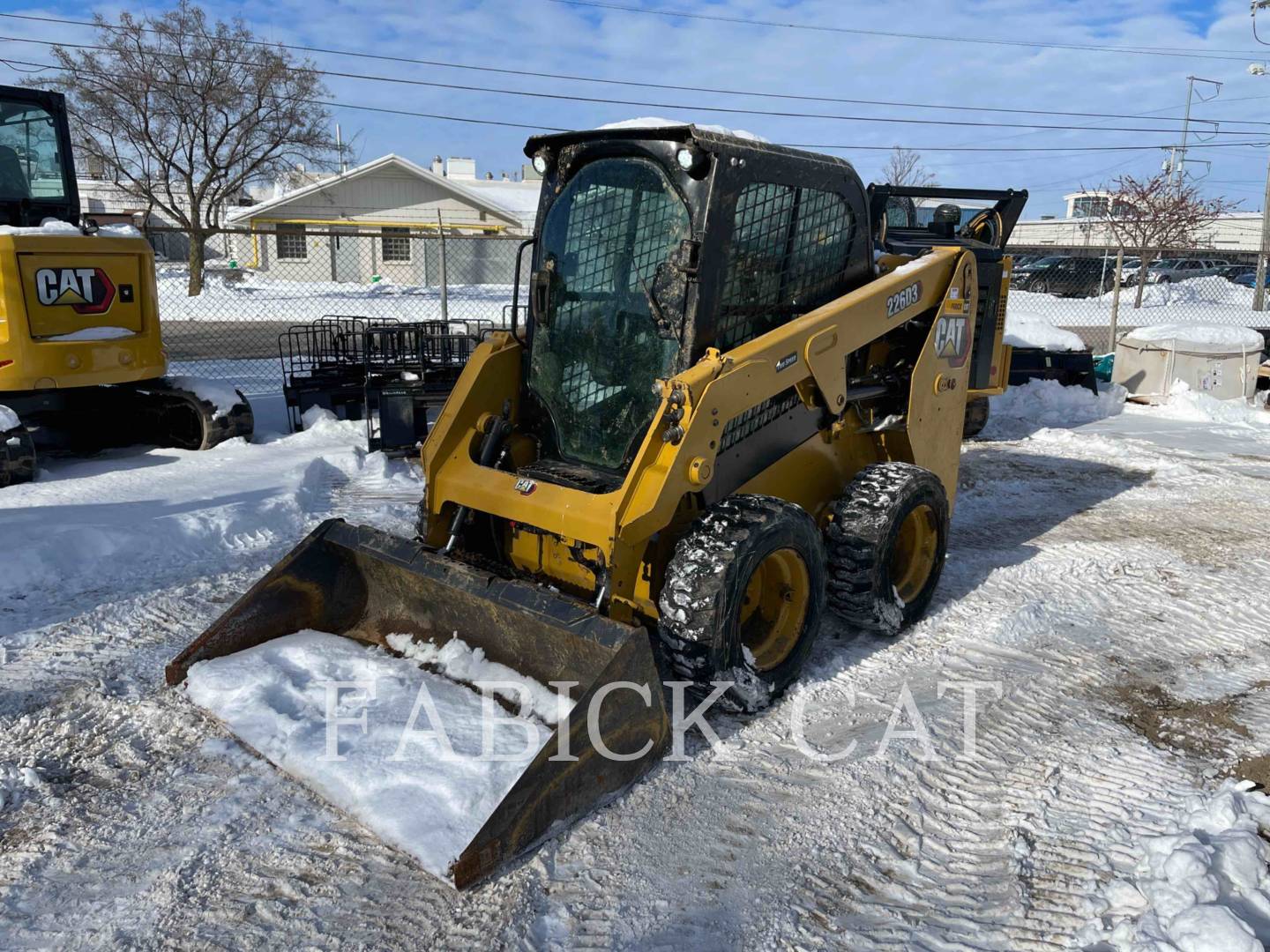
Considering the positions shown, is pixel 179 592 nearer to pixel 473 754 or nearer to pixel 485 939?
pixel 473 754

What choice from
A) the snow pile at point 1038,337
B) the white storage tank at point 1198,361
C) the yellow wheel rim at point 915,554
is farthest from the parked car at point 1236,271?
the yellow wheel rim at point 915,554

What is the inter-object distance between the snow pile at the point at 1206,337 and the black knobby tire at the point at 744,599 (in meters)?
10.1

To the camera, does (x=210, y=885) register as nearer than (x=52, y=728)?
Yes

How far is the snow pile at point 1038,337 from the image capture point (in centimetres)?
1188

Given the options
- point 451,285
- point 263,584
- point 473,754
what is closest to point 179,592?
point 263,584

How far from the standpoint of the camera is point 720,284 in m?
4.10

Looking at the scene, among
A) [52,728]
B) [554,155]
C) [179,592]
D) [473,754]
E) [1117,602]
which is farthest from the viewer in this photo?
[1117,602]

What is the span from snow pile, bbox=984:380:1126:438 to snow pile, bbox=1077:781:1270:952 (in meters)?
8.22

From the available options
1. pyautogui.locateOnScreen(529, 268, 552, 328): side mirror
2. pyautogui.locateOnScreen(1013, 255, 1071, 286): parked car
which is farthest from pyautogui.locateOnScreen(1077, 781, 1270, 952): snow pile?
pyautogui.locateOnScreen(1013, 255, 1071, 286): parked car

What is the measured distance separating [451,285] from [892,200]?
24753 millimetres

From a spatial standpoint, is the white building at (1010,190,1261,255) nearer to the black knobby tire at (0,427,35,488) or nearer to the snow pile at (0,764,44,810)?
the black knobby tire at (0,427,35,488)

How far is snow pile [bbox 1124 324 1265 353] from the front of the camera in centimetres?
1195

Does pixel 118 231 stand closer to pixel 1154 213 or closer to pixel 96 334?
pixel 96 334

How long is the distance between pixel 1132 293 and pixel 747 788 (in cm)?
2949
